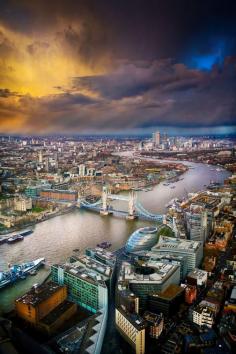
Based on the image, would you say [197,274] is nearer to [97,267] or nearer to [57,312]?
[97,267]

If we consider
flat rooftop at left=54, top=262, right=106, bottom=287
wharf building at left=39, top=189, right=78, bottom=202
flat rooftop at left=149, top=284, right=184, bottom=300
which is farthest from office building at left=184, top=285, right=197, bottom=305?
wharf building at left=39, top=189, right=78, bottom=202

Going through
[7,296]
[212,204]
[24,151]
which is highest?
[24,151]

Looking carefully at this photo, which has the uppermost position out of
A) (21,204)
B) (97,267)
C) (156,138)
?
(156,138)

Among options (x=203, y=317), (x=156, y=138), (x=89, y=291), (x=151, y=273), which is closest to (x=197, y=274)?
(x=151, y=273)

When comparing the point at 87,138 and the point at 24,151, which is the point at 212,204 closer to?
the point at 87,138

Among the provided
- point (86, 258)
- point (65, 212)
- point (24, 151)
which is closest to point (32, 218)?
point (65, 212)

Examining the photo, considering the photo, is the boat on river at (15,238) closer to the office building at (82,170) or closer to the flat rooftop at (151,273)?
the flat rooftop at (151,273)
